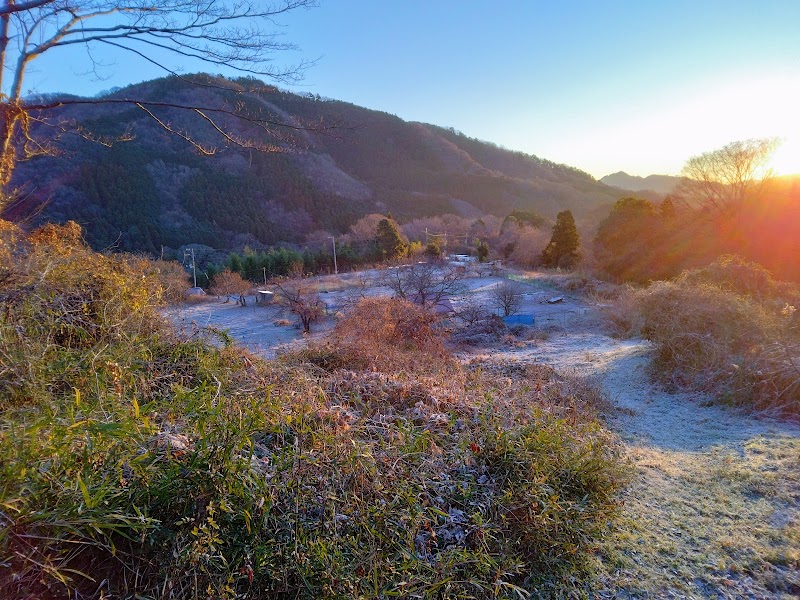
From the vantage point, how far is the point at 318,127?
4629mm

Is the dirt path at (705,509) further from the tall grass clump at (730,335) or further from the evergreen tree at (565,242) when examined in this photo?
the evergreen tree at (565,242)

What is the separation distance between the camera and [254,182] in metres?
51.0

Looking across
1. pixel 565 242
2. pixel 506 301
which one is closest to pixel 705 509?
pixel 506 301

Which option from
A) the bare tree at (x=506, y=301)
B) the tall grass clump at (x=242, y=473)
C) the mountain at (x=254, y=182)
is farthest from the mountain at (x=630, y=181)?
the tall grass clump at (x=242, y=473)

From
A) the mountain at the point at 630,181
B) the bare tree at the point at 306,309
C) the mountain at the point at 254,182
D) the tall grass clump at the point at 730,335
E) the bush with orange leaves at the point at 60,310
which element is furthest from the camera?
the mountain at the point at 630,181

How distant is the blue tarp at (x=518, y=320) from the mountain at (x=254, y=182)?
10.6m

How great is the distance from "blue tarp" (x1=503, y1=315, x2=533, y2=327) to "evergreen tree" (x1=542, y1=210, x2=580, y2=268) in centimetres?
1186

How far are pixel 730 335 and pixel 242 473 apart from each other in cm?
701

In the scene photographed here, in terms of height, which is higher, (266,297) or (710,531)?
(710,531)

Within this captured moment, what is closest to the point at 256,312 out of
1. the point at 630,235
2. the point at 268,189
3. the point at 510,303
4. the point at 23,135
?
the point at 510,303

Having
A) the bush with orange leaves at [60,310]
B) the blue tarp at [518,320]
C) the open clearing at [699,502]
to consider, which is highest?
the bush with orange leaves at [60,310]

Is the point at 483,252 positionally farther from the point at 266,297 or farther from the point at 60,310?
the point at 60,310

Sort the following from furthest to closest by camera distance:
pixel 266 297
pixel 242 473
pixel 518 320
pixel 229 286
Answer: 1. pixel 229 286
2. pixel 266 297
3. pixel 518 320
4. pixel 242 473

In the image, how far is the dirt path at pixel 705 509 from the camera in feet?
7.00
